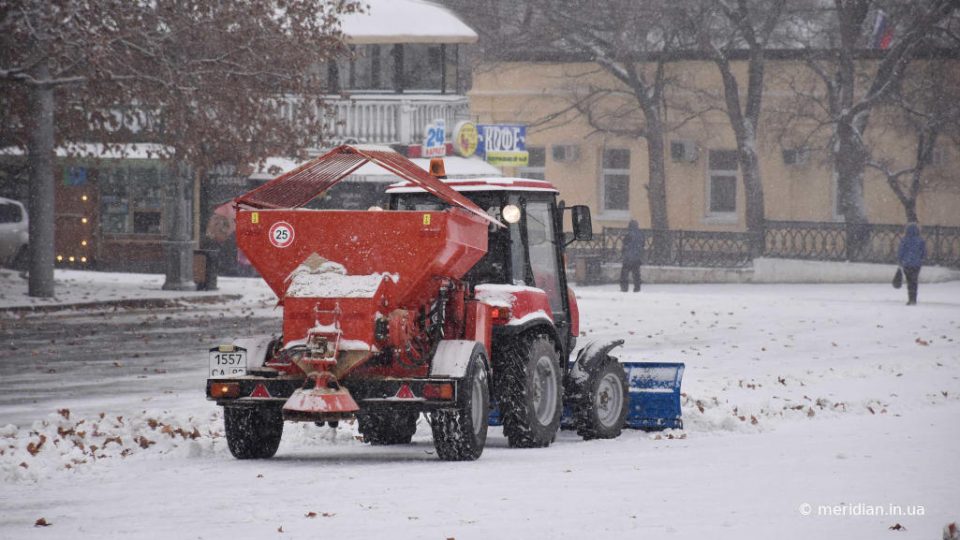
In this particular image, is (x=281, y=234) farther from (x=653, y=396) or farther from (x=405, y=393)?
(x=653, y=396)

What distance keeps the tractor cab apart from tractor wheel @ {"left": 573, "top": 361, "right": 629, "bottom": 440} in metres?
0.46

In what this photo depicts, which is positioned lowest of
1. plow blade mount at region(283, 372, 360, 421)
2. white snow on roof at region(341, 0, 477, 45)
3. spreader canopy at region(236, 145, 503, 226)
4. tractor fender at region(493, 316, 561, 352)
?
plow blade mount at region(283, 372, 360, 421)

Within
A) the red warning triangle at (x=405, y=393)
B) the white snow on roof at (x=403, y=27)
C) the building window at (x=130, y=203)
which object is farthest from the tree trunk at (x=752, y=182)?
the red warning triangle at (x=405, y=393)

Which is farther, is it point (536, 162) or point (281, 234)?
point (536, 162)

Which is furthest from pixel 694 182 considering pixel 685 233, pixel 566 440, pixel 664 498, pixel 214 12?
pixel 664 498

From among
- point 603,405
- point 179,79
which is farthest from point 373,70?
point 603,405

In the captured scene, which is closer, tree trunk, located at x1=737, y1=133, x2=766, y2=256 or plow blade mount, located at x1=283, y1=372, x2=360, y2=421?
plow blade mount, located at x1=283, y1=372, x2=360, y2=421

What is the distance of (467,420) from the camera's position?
12.3 meters

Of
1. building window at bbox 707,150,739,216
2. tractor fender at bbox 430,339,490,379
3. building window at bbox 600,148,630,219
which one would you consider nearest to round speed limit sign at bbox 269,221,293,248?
tractor fender at bbox 430,339,490,379

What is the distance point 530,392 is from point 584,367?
1219mm

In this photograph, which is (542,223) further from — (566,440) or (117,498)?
(117,498)

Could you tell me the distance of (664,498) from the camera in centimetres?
1020

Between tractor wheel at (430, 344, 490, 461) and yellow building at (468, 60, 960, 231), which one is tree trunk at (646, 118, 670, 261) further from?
tractor wheel at (430, 344, 490, 461)

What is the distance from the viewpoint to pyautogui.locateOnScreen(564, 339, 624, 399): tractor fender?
14367 millimetres
